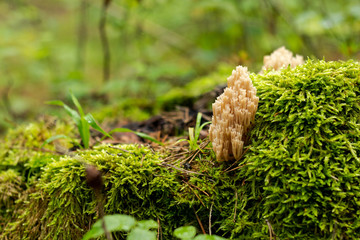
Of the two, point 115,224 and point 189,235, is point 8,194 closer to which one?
point 115,224

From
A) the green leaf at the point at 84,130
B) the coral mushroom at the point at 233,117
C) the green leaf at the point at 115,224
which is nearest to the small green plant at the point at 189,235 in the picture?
the green leaf at the point at 115,224

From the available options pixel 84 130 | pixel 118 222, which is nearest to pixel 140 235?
pixel 118 222

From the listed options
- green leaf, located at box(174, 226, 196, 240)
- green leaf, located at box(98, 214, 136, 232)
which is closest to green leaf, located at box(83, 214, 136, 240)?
green leaf, located at box(98, 214, 136, 232)

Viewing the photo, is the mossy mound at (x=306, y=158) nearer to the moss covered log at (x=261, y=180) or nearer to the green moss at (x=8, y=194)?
the moss covered log at (x=261, y=180)

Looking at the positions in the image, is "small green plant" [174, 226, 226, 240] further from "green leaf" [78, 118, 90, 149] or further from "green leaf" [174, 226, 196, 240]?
"green leaf" [78, 118, 90, 149]

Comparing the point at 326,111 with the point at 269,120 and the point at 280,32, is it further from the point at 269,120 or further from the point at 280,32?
the point at 280,32

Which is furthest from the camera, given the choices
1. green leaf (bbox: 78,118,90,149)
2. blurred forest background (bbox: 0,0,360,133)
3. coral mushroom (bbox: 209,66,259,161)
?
blurred forest background (bbox: 0,0,360,133)

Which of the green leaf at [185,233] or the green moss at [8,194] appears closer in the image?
the green leaf at [185,233]
